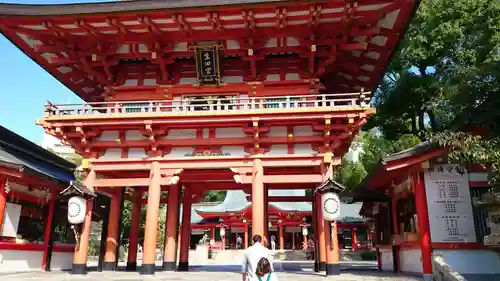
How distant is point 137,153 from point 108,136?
1248 millimetres

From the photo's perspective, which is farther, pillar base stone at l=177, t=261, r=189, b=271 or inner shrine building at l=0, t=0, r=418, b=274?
pillar base stone at l=177, t=261, r=189, b=271

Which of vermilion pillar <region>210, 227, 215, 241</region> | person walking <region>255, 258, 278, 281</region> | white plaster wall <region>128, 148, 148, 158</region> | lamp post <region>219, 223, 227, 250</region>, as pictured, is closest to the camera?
person walking <region>255, 258, 278, 281</region>

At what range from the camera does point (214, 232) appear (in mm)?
36531

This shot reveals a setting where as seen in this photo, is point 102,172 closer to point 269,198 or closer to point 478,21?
point 269,198

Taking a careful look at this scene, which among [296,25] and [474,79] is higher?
[296,25]

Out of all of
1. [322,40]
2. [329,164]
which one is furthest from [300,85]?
[329,164]

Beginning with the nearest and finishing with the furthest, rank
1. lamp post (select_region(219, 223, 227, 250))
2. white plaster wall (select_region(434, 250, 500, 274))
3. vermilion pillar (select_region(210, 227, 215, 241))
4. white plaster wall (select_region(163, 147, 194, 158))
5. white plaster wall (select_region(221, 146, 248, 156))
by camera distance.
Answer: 1. white plaster wall (select_region(434, 250, 500, 274))
2. white plaster wall (select_region(221, 146, 248, 156))
3. white plaster wall (select_region(163, 147, 194, 158))
4. lamp post (select_region(219, 223, 227, 250))
5. vermilion pillar (select_region(210, 227, 215, 241))

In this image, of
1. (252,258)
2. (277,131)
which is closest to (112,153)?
(277,131)

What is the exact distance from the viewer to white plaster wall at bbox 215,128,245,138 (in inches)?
526

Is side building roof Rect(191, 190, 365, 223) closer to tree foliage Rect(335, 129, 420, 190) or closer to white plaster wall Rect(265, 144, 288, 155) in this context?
tree foliage Rect(335, 129, 420, 190)

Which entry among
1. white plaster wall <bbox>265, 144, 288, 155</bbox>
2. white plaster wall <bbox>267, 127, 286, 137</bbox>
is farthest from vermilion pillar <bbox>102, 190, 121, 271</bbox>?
white plaster wall <bbox>267, 127, 286, 137</bbox>

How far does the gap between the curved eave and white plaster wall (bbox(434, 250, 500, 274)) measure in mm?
9073

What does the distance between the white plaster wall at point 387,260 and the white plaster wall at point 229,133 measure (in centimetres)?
811

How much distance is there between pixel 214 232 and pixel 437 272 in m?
27.7
